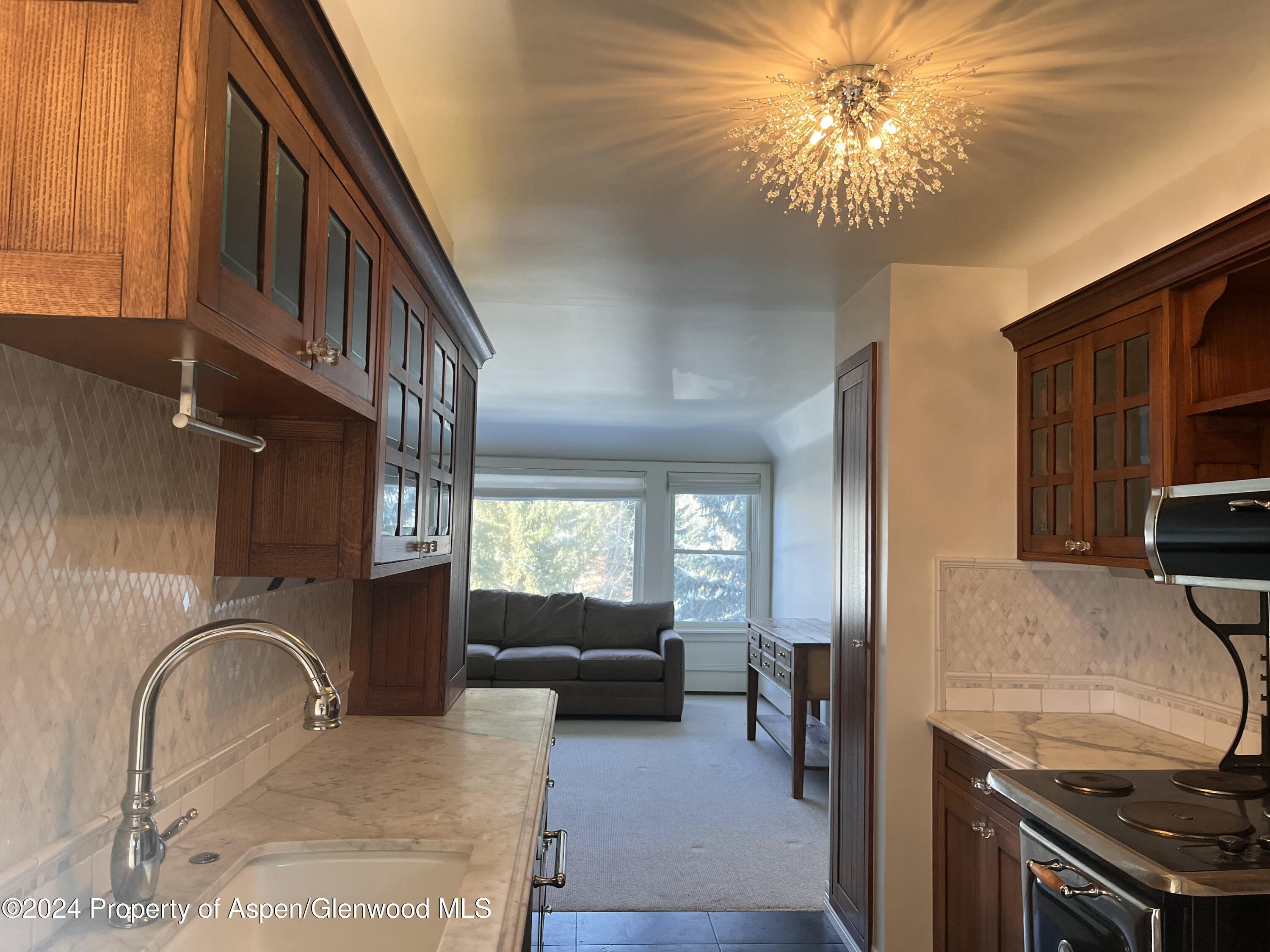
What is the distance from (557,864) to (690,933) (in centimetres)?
160

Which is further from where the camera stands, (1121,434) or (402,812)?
(1121,434)

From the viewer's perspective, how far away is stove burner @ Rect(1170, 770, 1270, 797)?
200 cm

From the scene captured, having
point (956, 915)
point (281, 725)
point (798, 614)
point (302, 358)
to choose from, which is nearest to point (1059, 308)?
point (956, 915)

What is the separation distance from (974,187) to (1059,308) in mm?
502

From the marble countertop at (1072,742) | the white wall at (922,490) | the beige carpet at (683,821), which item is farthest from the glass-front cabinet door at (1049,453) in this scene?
the beige carpet at (683,821)

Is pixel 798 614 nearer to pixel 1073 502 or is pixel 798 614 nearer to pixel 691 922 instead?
pixel 691 922

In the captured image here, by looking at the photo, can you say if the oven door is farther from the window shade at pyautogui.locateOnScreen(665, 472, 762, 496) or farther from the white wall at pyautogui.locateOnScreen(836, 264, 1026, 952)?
the window shade at pyautogui.locateOnScreen(665, 472, 762, 496)

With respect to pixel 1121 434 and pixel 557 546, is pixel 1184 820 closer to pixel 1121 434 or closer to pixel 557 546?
pixel 1121 434

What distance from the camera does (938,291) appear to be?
313cm

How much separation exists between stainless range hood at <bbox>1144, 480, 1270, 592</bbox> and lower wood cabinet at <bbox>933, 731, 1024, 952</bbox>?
2.76 ft

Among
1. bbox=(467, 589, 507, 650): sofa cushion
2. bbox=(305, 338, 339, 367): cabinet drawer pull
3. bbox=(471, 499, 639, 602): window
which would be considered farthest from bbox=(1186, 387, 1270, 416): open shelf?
bbox=(471, 499, 639, 602): window

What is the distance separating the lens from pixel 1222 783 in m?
2.06

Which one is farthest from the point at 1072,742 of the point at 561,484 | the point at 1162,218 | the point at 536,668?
the point at 561,484

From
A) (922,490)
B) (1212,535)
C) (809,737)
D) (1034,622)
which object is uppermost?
(922,490)
